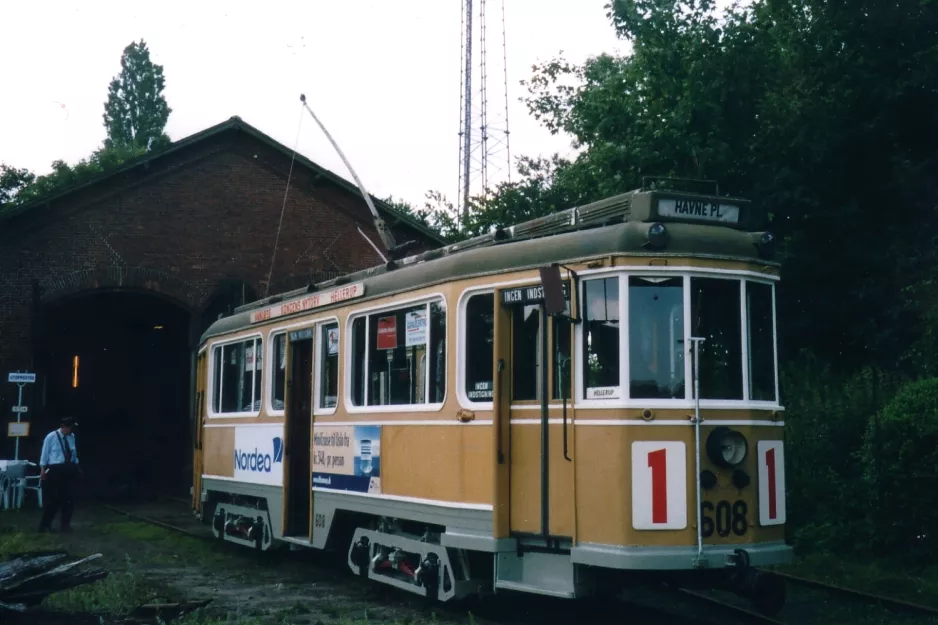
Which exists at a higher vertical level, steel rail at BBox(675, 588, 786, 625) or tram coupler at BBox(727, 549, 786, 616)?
tram coupler at BBox(727, 549, 786, 616)

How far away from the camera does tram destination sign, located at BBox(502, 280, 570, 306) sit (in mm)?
8156

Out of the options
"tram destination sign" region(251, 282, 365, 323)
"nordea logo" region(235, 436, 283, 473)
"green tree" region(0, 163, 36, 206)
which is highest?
"green tree" region(0, 163, 36, 206)

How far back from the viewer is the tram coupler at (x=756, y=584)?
7.73 meters

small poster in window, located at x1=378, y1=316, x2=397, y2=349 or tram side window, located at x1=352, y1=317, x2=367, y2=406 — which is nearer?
small poster in window, located at x1=378, y1=316, x2=397, y2=349

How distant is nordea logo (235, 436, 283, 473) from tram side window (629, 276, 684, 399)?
5.50 metres

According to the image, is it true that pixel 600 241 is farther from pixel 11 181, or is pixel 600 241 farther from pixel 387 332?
pixel 11 181

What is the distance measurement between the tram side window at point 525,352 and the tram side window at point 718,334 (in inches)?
45.9

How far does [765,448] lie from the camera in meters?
8.20

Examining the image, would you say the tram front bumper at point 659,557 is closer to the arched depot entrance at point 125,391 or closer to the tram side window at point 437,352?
the tram side window at point 437,352

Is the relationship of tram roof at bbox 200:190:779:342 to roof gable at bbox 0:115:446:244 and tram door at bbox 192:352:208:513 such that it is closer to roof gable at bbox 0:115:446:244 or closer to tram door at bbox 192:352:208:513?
tram door at bbox 192:352:208:513

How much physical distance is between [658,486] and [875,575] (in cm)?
473

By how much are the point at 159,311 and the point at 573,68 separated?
12274 mm

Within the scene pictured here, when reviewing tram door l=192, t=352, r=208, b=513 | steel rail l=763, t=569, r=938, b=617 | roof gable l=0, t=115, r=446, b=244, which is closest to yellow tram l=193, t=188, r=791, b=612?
steel rail l=763, t=569, r=938, b=617

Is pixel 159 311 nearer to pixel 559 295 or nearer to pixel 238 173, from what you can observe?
pixel 238 173
